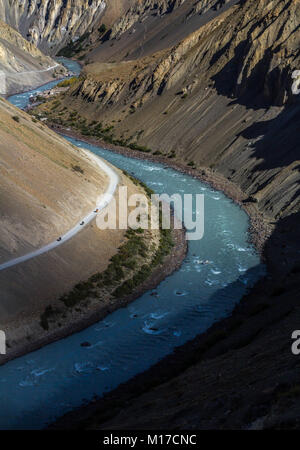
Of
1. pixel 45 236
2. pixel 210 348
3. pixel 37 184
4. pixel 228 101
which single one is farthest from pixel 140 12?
pixel 210 348

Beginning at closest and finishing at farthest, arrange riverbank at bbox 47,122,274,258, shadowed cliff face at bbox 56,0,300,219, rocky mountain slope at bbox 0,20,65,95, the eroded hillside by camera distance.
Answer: the eroded hillside
riverbank at bbox 47,122,274,258
shadowed cliff face at bbox 56,0,300,219
rocky mountain slope at bbox 0,20,65,95

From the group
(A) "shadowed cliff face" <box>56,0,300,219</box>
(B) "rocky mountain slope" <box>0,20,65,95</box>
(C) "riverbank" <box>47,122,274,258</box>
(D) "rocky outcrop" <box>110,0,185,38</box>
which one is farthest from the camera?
(D) "rocky outcrop" <box>110,0,185,38</box>

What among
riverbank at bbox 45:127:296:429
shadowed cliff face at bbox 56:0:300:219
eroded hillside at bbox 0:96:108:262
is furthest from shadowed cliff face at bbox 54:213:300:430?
shadowed cliff face at bbox 56:0:300:219

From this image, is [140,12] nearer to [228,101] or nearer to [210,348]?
[228,101]

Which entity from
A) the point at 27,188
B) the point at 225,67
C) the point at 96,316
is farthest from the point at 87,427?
the point at 225,67

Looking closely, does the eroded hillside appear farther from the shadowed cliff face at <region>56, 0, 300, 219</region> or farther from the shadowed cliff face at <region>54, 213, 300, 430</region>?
the shadowed cliff face at <region>56, 0, 300, 219</region>
